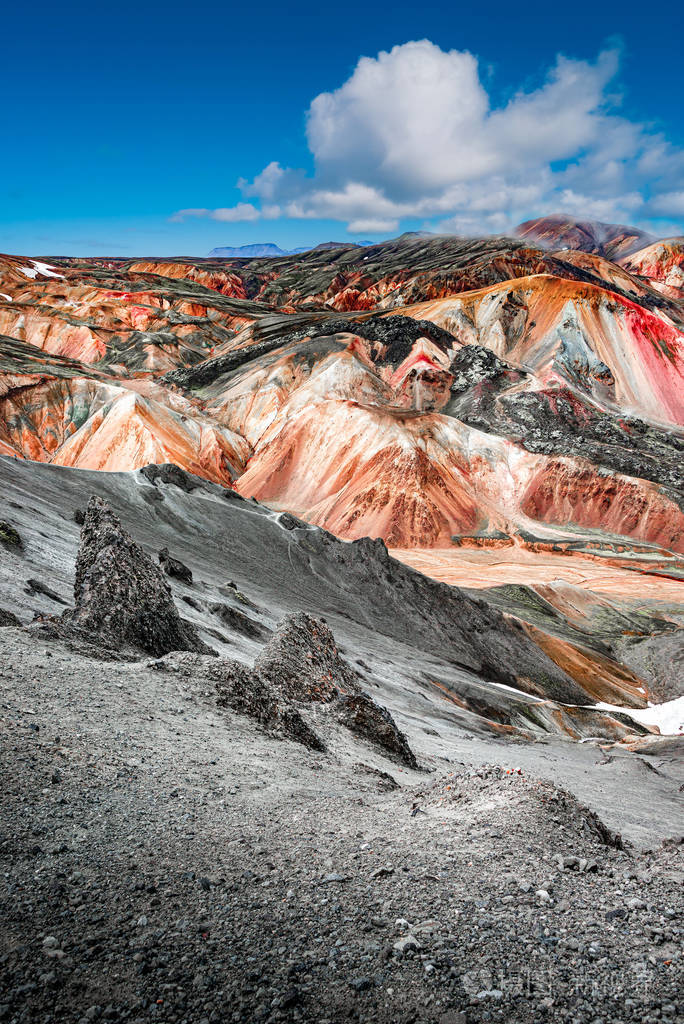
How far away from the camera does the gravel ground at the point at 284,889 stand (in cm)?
432

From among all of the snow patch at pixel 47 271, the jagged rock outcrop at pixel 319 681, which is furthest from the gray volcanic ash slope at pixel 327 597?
the snow patch at pixel 47 271

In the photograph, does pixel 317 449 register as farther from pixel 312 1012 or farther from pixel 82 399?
pixel 312 1012

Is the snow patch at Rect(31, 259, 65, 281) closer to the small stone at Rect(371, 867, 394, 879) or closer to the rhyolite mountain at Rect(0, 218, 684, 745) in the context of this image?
the rhyolite mountain at Rect(0, 218, 684, 745)

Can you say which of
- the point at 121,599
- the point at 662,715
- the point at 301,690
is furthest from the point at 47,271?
the point at 301,690

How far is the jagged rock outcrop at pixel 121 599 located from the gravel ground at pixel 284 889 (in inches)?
128

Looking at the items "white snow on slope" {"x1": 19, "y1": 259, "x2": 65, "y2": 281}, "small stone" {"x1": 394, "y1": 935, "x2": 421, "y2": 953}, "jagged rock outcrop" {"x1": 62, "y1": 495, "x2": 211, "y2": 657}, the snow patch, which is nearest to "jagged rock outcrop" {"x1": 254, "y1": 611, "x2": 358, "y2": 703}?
"jagged rock outcrop" {"x1": 62, "y1": 495, "x2": 211, "y2": 657}

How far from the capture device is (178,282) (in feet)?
481

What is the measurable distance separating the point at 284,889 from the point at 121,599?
27.7ft

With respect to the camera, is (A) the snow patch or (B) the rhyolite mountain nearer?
(B) the rhyolite mountain

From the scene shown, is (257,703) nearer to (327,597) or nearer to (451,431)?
(327,597)

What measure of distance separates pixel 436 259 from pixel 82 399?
337 ft

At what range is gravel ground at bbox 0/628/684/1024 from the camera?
4320mm

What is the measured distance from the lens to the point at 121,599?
42.7ft

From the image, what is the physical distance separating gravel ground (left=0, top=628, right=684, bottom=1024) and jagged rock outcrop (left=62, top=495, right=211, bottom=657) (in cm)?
325
